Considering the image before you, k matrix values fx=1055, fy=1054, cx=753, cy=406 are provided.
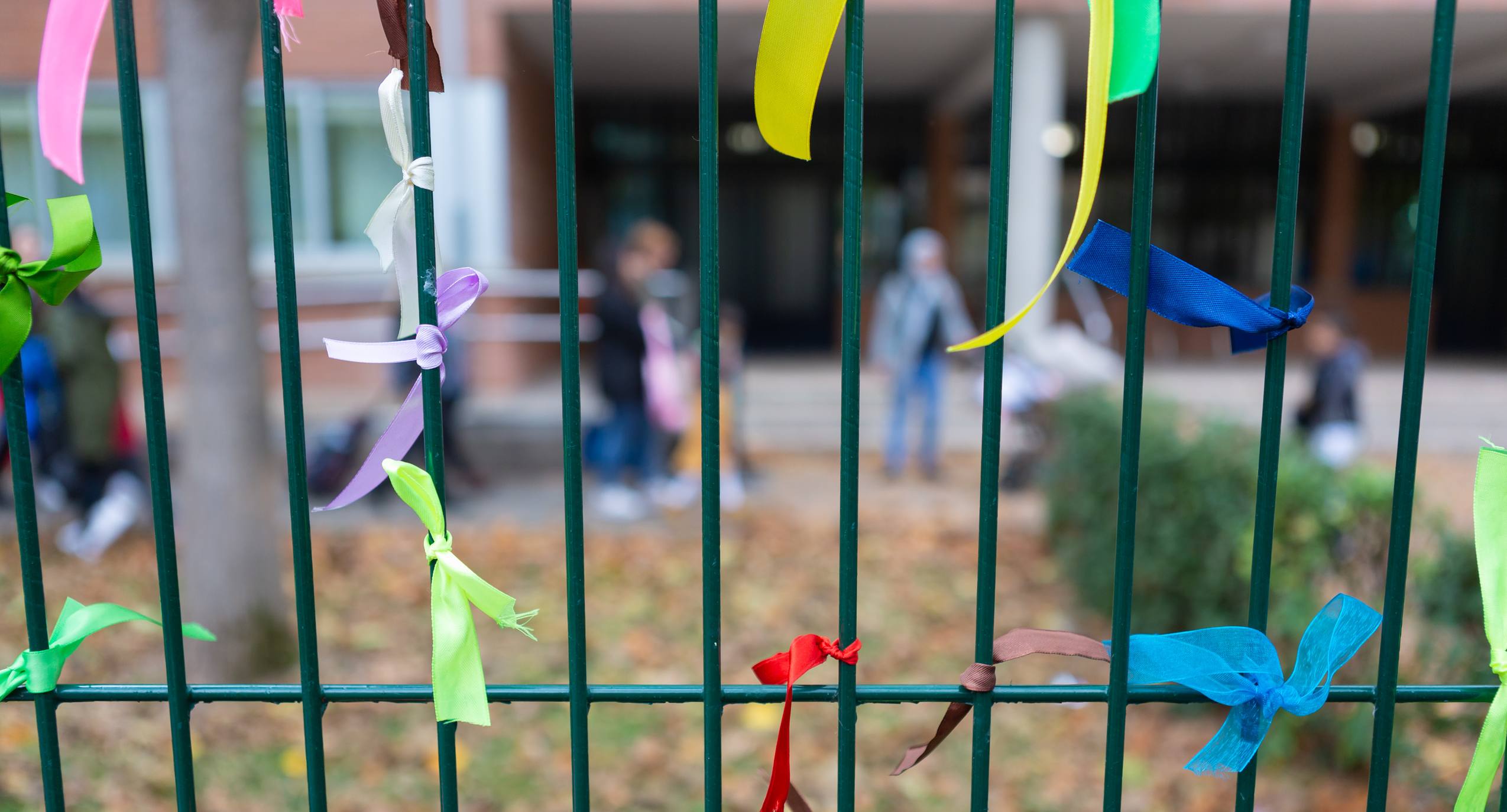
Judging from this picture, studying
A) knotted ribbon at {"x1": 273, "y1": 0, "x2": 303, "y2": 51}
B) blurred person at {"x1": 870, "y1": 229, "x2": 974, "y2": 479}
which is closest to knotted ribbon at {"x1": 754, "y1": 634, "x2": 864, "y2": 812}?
knotted ribbon at {"x1": 273, "y1": 0, "x2": 303, "y2": 51}

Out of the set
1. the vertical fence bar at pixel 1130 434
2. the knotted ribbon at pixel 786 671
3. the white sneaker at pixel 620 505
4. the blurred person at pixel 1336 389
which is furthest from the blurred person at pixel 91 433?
the blurred person at pixel 1336 389

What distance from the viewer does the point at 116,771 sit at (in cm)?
310

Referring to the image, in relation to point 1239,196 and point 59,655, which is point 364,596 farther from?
point 1239,196

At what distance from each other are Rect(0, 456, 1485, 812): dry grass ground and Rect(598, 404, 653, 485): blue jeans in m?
0.66

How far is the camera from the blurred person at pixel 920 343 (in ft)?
24.2

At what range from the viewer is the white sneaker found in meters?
6.34

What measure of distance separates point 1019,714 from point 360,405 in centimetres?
746

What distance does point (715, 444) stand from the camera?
118 cm

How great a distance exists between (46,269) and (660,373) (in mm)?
5414

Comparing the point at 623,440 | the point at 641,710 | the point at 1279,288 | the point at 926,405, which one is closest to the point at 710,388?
the point at 1279,288

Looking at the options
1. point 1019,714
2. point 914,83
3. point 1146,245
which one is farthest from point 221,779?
point 914,83

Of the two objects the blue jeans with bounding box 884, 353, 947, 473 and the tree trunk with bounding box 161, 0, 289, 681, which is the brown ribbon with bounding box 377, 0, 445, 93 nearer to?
the tree trunk with bounding box 161, 0, 289, 681

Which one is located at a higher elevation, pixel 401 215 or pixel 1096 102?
pixel 1096 102

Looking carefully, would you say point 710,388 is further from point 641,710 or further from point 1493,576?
point 641,710
